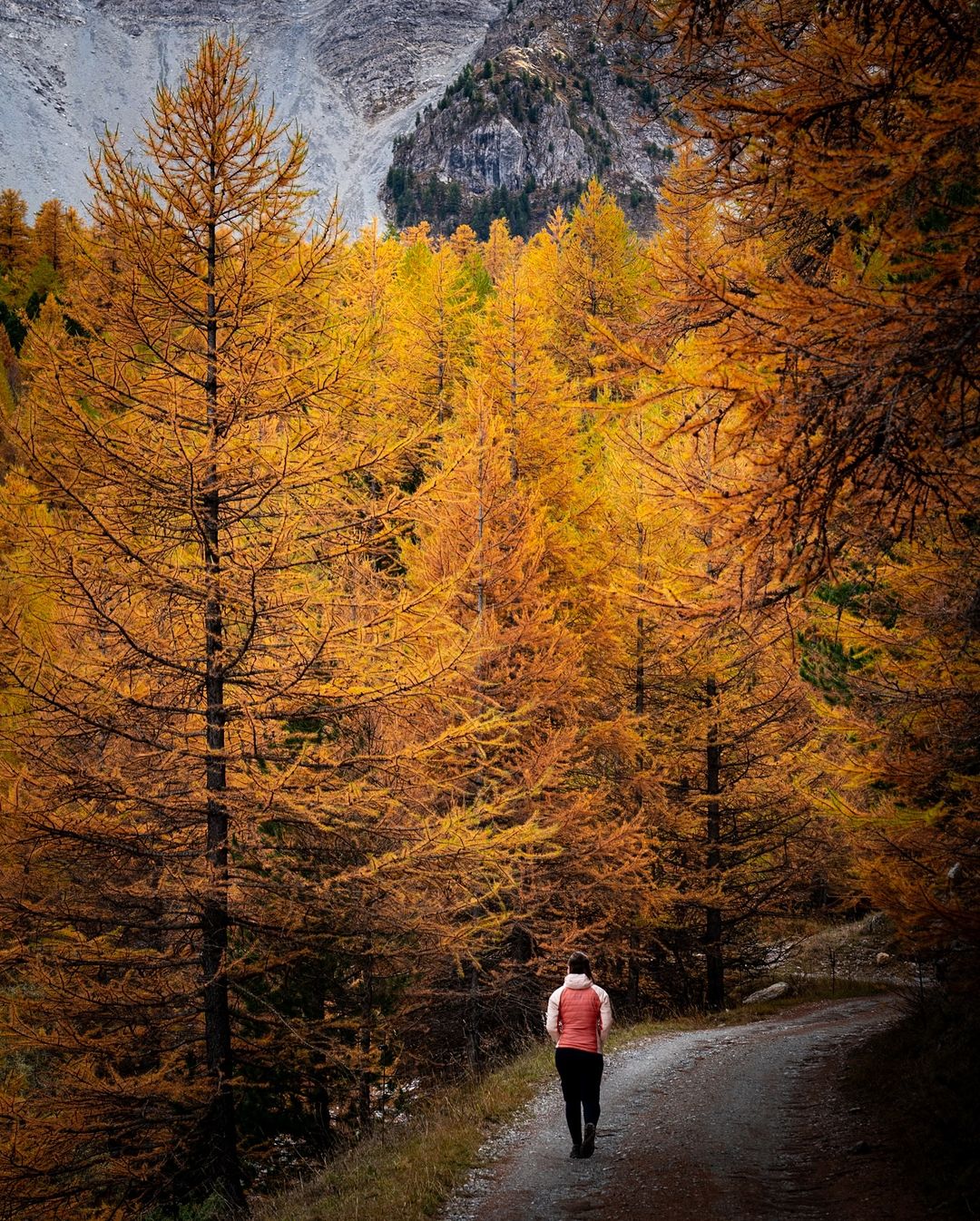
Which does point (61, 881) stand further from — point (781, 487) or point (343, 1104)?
point (781, 487)

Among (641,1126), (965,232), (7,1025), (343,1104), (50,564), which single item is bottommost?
(343,1104)

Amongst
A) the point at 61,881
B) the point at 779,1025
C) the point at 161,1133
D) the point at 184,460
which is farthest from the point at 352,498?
the point at 779,1025

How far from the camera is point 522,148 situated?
544 ft

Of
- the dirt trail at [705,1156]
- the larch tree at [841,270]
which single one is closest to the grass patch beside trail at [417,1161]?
the dirt trail at [705,1156]

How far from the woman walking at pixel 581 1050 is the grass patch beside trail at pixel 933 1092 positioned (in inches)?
85.5

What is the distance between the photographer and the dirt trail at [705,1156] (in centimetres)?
518

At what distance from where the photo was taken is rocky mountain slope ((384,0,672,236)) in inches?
6088

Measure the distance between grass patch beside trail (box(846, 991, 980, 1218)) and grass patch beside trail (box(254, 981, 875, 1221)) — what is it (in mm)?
2926

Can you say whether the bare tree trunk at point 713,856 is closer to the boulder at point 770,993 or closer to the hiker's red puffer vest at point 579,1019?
the boulder at point 770,993

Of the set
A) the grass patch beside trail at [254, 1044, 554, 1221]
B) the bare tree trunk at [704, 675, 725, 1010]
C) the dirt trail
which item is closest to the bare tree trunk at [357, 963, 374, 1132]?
the grass patch beside trail at [254, 1044, 554, 1221]

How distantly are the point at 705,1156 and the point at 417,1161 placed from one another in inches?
86.7

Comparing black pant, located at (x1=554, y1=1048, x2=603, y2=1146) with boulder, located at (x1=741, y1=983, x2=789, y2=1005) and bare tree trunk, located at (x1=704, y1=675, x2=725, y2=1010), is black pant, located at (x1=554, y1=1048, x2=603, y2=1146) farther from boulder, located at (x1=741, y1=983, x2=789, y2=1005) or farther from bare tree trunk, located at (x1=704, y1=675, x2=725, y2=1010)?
boulder, located at (x1=741, y1=983, x2=789, y2=1005)

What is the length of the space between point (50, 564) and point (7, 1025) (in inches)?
142

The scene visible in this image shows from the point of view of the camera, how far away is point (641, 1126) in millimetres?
7102
